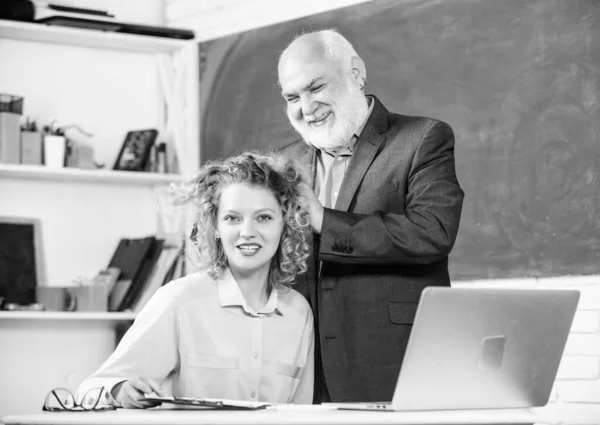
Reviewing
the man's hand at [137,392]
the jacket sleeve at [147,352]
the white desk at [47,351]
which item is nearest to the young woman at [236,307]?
the jacket sleeve at [147,352]

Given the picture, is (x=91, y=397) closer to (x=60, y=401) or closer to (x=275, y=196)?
(x=60, y=401)

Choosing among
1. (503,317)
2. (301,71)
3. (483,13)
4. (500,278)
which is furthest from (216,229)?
(483,13)

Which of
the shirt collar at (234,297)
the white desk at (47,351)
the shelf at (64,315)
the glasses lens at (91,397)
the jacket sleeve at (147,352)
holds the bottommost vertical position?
the white desk at (47,351)

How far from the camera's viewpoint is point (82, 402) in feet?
5.45

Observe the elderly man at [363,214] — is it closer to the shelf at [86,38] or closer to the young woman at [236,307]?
the young woman at [236,307]

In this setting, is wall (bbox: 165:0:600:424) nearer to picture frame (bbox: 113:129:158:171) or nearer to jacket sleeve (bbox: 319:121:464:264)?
jacket sleeve (bbox: 319:121:464:264)

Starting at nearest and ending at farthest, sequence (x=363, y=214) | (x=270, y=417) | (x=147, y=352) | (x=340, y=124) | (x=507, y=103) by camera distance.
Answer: (x=270, y=417), (x=147, y=352), (x=363, y=214), (x=340, y=124), (x=507, y=103)

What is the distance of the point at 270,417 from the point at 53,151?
2.71 m

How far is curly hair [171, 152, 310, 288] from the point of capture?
7.06ft

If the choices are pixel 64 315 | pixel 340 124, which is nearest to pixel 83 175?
pixel 64 315

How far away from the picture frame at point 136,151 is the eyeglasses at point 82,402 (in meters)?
2.45

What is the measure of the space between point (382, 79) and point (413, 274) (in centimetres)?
144

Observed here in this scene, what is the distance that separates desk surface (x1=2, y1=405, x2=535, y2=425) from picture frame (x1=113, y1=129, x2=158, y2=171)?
2663 millimetres

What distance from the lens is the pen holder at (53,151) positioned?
12.5 feet
